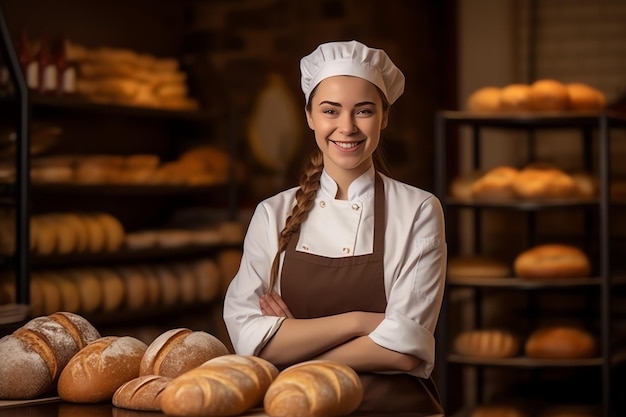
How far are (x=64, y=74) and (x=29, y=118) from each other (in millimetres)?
595

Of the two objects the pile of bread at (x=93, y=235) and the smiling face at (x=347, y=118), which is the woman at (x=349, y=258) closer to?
the smiling face at (x=347, y=118)

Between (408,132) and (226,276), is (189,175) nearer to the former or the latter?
(226,276)

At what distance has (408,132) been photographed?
5.19 metres

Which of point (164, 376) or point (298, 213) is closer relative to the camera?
point (164, 376)

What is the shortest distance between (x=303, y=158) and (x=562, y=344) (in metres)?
1.62

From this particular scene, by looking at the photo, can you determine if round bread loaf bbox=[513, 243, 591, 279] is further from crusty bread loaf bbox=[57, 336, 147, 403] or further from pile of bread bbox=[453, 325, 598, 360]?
crusty bread loaf bbox=[57, 336, 147, 403]

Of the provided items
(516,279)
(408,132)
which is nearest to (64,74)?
(408,132)

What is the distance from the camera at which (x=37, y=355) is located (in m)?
1.76

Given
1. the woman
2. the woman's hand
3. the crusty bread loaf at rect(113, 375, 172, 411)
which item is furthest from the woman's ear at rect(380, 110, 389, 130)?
the crusty bread loaf at rect(113, 375, 172, 411)

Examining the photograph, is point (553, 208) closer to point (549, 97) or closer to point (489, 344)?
point (549, 97)

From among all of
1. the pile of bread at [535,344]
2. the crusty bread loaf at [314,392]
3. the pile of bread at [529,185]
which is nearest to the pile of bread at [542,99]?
the pile of bread at [529,185]

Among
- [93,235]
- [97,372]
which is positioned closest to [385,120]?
[97,372]

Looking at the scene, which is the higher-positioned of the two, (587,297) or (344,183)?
(344,183)

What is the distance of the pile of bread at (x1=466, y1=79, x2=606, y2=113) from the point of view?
14.6 ft
